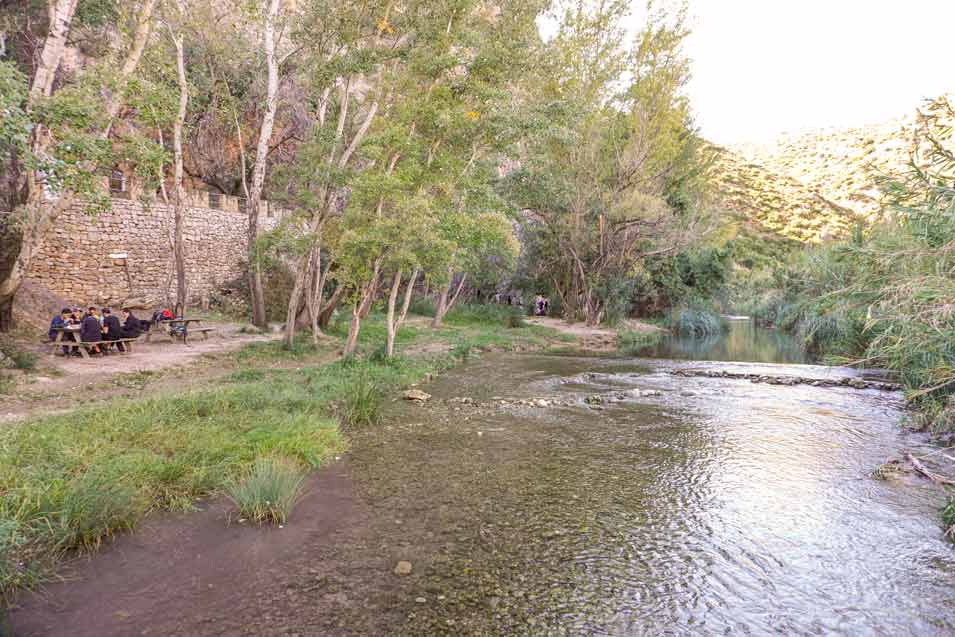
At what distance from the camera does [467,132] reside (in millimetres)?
12438

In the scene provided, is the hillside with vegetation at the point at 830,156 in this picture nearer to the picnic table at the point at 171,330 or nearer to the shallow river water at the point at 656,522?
the shallow river water at the point at 656,522

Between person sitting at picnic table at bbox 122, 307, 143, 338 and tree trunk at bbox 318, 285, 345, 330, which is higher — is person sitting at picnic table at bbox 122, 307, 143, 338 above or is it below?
below

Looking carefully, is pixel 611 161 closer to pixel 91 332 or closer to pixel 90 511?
pixel 91 332

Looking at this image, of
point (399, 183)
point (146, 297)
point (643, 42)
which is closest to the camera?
point (399, 183)

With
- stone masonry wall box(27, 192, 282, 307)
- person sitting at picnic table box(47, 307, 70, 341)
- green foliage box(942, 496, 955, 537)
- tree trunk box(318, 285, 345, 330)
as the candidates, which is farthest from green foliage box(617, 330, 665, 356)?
stone masonry wall box(27, 192, 282, 307)

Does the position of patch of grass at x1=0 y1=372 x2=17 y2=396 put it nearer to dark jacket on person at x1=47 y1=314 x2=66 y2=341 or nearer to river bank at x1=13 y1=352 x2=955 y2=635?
dark jacket on person at x1=47 y1=314 x2=66 y2=341

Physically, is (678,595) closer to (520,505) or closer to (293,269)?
(520,505)

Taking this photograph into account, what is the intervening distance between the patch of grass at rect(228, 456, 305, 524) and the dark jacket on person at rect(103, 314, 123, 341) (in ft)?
29.2

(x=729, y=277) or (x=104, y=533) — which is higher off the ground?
(x=729, y=277)

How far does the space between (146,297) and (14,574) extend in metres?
20.1

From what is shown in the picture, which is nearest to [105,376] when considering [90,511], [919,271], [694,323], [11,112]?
[11,112]

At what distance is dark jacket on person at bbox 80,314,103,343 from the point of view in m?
11.6

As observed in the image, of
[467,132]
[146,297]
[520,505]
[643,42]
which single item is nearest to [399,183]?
[467,132]

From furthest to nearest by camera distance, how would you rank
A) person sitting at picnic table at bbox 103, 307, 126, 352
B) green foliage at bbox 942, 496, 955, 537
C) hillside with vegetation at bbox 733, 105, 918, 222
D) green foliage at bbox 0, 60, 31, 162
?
1. hillside with vegetation at bbox 733, 105, 918, 222
2. person sitting at picnic table at bbox 103, 307, 126, 352
3. green foliage at bbox 0, 60, 31, 162
4. green foliage at bbox 942, 496, 955, 537
